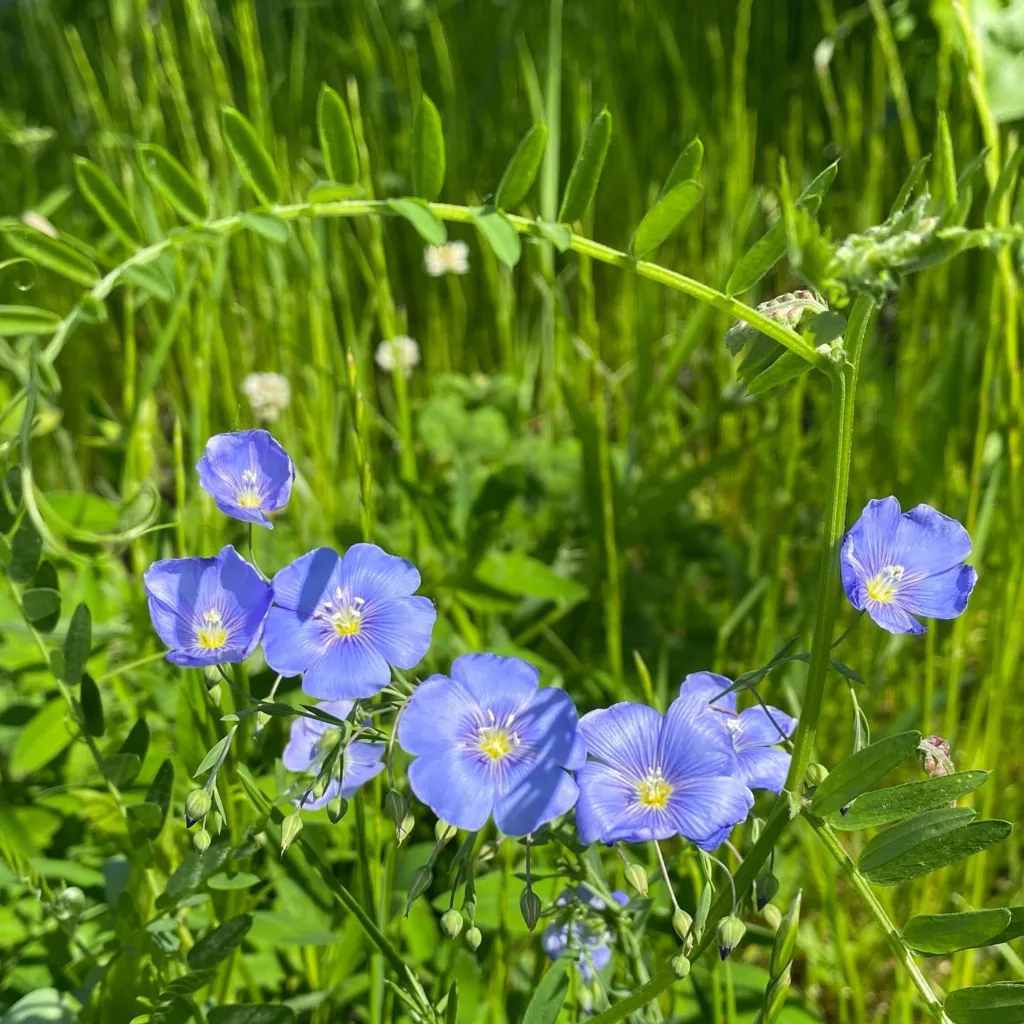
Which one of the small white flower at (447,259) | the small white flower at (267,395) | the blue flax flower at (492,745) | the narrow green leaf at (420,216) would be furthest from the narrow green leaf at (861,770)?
the small white flower at (447,259)

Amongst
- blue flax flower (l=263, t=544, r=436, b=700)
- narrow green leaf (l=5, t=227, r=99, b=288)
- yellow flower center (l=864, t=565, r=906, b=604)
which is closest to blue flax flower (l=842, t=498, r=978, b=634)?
yellow flower center (l=864, t=565, r=906, b=604)

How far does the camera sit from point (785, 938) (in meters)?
0.51

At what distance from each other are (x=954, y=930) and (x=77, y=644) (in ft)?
1.86

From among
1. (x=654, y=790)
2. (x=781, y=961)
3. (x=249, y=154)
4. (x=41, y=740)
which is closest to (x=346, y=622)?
(x=654, y=790)

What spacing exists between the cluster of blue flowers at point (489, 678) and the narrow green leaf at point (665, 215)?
25cm

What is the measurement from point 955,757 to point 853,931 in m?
0.22

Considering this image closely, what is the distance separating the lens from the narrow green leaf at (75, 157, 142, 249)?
904mm

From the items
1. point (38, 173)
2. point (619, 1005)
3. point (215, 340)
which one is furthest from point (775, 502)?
point (38, 173)

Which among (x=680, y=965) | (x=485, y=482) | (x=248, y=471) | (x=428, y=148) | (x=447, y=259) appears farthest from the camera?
(x=447, y=259)

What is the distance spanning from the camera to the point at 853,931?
3.59ft

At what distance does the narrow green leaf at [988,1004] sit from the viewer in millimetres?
542

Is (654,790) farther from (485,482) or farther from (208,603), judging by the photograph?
(485,482)

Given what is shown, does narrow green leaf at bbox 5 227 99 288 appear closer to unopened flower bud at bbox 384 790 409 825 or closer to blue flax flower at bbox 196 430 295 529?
blue flax flower at bbox 196 430 295 529

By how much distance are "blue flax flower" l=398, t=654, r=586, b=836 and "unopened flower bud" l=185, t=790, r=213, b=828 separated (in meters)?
0.11
